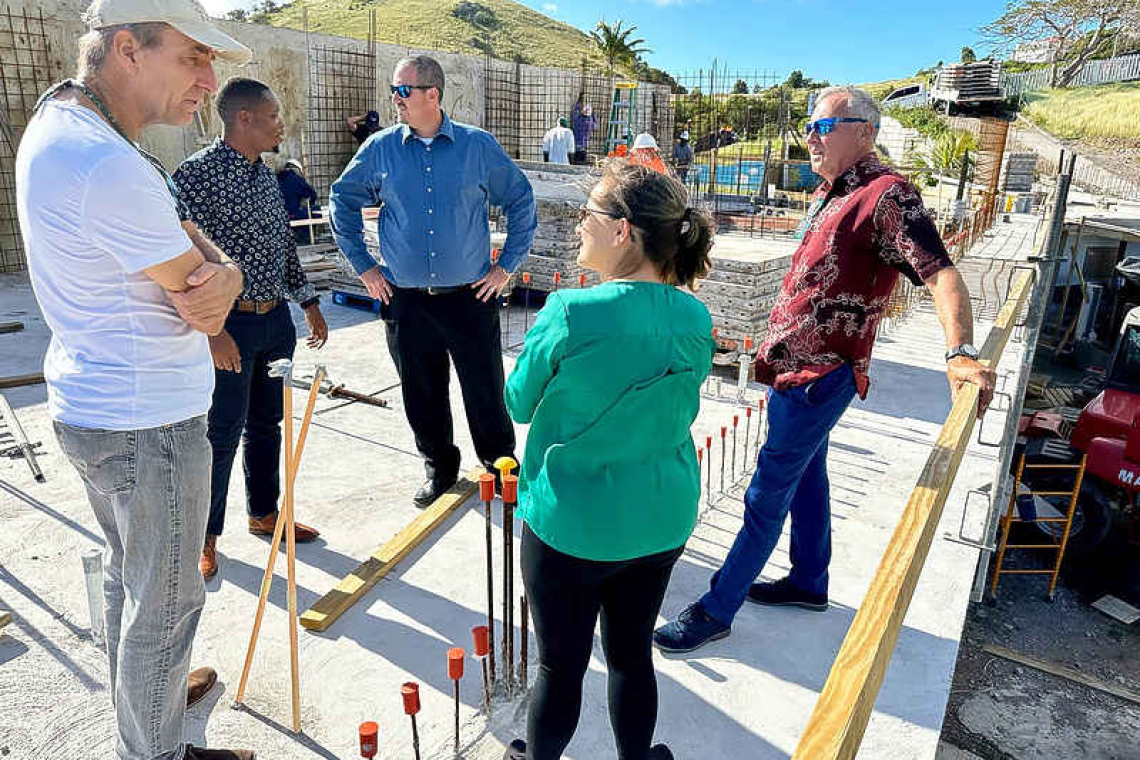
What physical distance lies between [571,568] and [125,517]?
3.69 ft

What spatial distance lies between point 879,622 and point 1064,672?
5.80 metres

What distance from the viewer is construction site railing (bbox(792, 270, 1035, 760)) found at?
3.90 ft

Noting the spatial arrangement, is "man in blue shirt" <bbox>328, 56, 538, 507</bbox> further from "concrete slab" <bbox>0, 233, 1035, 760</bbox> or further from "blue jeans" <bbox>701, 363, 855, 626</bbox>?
"blue jeans" <bbox>701, 363, 855, 626</bbox>

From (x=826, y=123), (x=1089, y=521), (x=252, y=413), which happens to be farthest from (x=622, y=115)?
(x=826, y=123)

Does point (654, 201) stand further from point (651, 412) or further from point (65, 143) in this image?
point (65, 143)

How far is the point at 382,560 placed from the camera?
333cm

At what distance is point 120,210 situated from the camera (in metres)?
1.60

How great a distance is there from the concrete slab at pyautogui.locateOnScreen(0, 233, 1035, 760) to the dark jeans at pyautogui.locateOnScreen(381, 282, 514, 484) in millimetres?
342

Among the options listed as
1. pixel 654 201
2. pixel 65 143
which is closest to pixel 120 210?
pixel 65 143

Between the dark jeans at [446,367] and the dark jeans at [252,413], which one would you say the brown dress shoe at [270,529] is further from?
the dark jeans at [446,367]

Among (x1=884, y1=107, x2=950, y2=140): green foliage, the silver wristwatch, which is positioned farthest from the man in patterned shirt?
(x1=884, y1=107, x2=950, y2=140): green foliage

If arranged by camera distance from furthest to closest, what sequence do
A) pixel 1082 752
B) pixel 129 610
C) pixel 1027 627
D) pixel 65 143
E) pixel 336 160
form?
pixel 336 160 < pixel 1027 627 < pixel 1082 752 < pixel 129 610 < pixel 65 143

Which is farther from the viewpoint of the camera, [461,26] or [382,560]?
[461,26]

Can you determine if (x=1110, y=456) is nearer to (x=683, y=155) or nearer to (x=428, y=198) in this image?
(x=428, y=198)
